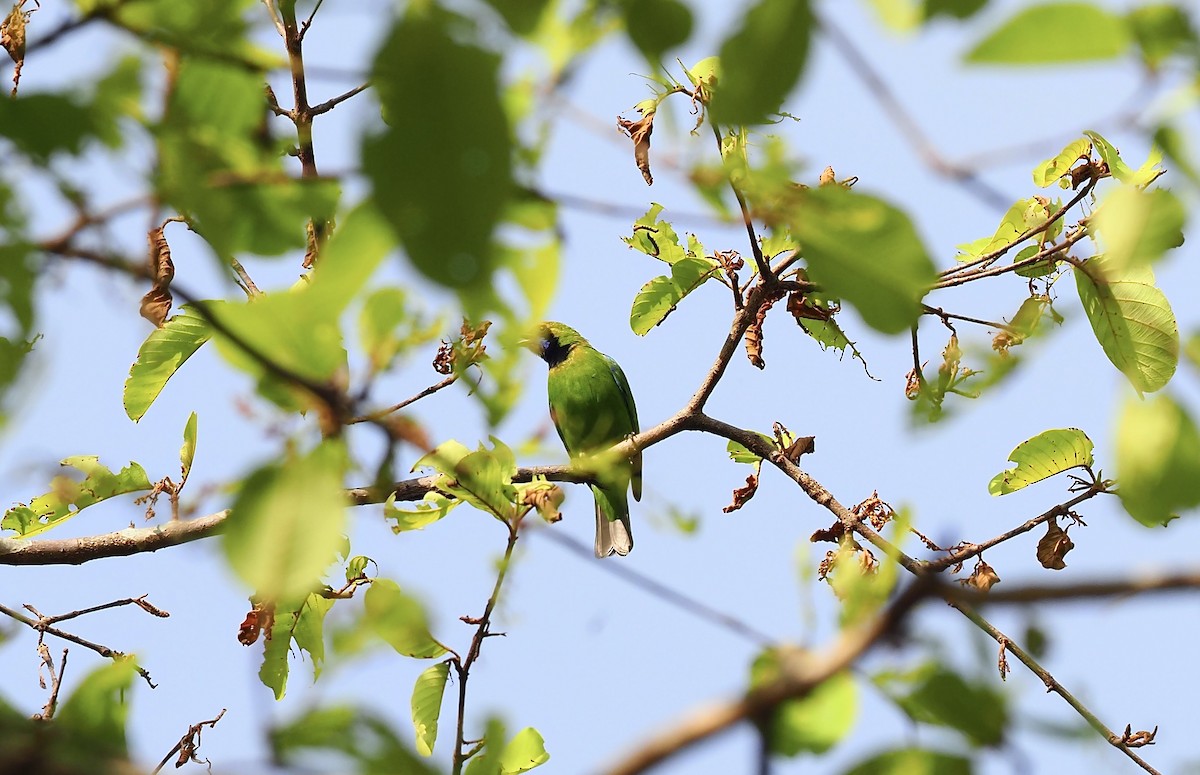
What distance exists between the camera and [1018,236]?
232 centimetres

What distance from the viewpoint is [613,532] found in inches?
199

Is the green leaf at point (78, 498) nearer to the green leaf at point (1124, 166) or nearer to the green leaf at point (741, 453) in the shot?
the green leaf at point (741, 453)

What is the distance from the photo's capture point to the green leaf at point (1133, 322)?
136 centimetres

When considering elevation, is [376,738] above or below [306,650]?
below

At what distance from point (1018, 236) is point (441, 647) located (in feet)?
4.87

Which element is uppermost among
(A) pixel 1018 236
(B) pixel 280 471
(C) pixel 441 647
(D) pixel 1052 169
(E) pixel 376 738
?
(D) pixel 1052 169

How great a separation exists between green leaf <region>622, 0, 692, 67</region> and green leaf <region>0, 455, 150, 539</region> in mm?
2120

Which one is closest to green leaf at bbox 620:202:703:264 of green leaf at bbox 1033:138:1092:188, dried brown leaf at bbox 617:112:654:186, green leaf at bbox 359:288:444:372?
dried brown leaf at bbox 617:112:654:186

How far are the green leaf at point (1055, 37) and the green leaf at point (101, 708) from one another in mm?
777

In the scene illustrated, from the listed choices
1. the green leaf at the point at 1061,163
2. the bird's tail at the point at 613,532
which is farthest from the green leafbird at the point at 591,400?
the green leaf at the point at 1061,163

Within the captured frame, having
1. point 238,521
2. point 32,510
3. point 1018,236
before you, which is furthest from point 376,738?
point 32,510

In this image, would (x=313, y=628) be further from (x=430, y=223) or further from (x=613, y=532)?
(x=613, y=532)

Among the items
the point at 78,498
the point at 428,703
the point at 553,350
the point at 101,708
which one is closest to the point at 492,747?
the point at 101,708

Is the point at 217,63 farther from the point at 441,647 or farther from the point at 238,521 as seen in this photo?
the point at 441,647
